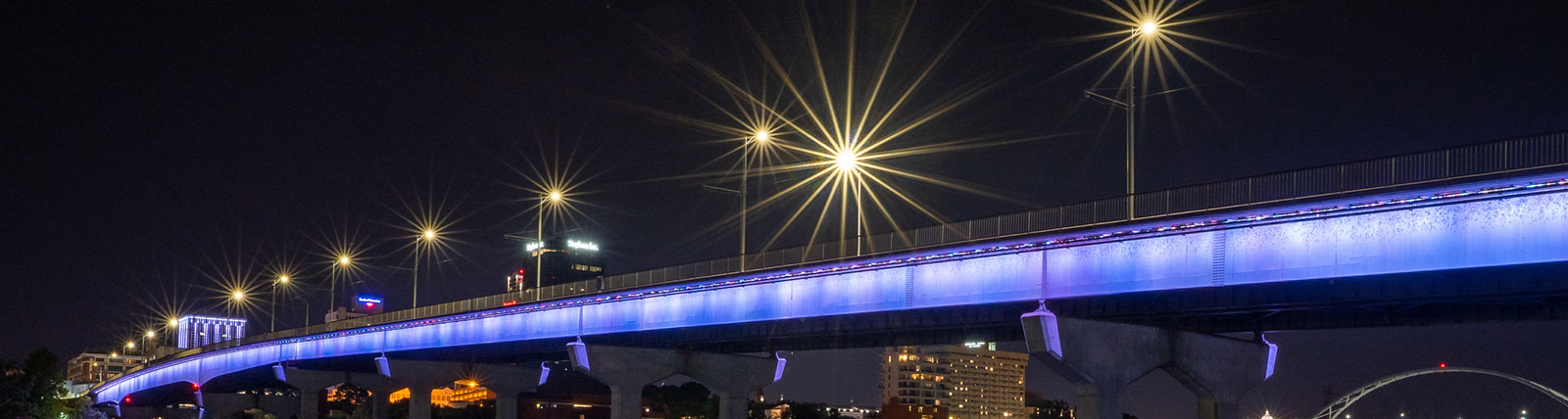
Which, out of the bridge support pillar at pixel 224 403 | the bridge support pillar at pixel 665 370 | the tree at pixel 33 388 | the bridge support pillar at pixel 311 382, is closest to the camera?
the bridge support pillar at pixel 665 370

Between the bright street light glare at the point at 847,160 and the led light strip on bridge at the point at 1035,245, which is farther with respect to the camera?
the bright street light glare at the point at 847,160

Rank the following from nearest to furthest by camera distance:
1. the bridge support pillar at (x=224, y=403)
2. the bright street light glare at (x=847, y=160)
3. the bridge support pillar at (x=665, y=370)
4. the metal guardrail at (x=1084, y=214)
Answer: the metal guardrail at (x=1084, y=214) → the bright street light glare at (x=847, y=160) → the bridge support pillar at (x=665, y=370) → the bridge support pillar at (x=224, y=403)

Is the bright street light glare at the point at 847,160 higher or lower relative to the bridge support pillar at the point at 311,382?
higher

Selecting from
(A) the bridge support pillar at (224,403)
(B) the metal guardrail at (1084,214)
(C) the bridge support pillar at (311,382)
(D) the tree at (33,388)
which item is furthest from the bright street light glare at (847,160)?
(A) the bridge support pillar at (224,403)

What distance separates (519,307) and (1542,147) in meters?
55.8

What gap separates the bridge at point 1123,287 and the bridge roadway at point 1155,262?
6cm

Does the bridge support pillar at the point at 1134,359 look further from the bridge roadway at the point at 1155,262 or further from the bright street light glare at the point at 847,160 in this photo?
the bright street light glare at the point at 847,160

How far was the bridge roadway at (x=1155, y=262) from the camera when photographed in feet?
108

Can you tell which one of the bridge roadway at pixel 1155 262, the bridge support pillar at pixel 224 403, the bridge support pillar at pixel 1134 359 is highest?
the bridge roadway at pixel 1155 262

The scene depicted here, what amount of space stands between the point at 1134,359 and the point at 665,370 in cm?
3212

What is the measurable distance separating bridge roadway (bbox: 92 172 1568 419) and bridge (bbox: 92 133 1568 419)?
58mm

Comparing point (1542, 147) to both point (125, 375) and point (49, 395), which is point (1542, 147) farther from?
point (125, 375)

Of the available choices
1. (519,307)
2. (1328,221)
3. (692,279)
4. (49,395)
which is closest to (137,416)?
(49,395)

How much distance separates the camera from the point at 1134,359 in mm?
48750
